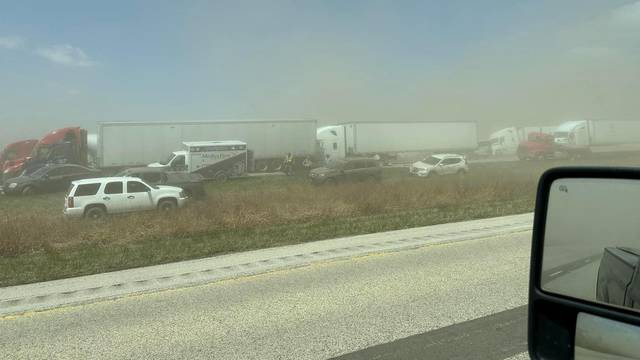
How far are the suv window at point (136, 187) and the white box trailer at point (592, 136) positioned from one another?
38.6m

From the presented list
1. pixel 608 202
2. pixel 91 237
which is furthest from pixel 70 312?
Result: pixel 91 237

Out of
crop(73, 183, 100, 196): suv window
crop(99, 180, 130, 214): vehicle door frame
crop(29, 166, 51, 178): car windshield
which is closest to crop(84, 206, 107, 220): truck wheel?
crop(99, 180, 130, 214): vehicle door frame

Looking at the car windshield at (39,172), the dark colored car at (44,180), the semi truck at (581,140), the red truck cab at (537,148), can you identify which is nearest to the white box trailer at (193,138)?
the dark colored car at (44,180)

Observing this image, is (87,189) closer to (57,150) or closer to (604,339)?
(57,150)

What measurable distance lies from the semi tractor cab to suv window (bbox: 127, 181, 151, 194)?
37.2 ft

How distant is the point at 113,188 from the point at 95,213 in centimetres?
106

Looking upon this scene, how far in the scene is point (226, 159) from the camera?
31.9 meters

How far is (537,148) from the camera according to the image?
44.9 metres

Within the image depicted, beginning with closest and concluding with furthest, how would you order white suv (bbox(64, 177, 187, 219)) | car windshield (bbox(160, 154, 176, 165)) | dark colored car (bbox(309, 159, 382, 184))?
1. white suv (bbox(64, 177, 187, 219))
2. dark colored car (bbox(309, 159, 382, 184))
3. car windshield (bbox(160, 154, 176, 165))

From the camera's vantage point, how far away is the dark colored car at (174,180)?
22828mm

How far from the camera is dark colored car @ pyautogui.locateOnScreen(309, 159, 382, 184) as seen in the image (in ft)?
91.4

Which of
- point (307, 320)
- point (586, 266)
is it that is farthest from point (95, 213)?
point (586, 266)

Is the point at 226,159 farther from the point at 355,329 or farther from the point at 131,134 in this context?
the point at 355,329

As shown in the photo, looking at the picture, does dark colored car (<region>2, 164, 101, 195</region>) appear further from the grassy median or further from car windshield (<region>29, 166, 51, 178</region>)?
the grassy median
